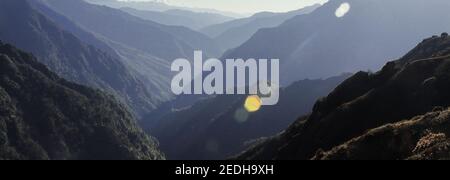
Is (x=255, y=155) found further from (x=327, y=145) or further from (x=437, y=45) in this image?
(x=437, y=45)

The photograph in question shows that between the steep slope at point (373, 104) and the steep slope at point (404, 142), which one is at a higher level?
the steep slope at point (373, 104)

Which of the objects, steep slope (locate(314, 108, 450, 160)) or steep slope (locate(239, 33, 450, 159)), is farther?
steep slope (locate(239, 33, 450, 159))

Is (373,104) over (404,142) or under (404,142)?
over

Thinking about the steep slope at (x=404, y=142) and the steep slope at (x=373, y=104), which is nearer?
the steep slope at (x=404, y=142)

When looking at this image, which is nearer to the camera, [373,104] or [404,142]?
[404,142]

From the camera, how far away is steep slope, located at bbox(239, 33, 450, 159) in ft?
279

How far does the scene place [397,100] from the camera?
298 ft

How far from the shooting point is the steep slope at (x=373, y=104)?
85125 millimetres

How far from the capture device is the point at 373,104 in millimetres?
92375

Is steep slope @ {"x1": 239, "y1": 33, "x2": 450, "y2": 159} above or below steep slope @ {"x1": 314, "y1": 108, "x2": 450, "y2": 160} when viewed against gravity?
above
